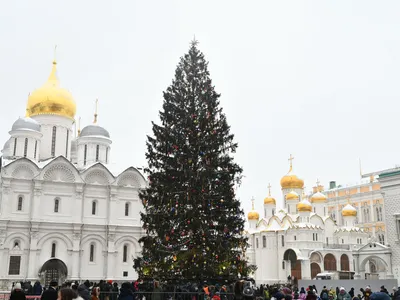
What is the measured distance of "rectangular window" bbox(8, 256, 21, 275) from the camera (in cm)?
3191

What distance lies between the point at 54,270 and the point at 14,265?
286cm

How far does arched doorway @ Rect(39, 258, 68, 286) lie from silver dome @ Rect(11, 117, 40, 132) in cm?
1066

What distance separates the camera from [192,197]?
1642 centimetres

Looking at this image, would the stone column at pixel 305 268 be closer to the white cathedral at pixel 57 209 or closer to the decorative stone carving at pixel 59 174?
the white cathedral at pixel 57 209

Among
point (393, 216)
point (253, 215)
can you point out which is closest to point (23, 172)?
point (393, 216)

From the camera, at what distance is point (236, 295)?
10055 mm

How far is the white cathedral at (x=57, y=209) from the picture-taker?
32.8 m

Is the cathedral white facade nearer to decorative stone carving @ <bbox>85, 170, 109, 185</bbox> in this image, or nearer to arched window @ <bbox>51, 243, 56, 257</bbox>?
decorative stone carving @ <bbox>85, 170, 109, 185</bbox>

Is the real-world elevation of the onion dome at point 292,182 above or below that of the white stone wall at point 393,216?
above

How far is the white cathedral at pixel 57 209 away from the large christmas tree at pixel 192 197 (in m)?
18.5

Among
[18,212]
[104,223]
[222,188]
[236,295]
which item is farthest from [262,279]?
[236,295]

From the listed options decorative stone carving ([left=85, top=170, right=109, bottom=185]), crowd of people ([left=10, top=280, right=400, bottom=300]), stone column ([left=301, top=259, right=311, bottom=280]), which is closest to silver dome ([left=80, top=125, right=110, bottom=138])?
decorative stone carving ([left=85, top=170, right=109, bottom=185])

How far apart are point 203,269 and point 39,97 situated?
2811 cm

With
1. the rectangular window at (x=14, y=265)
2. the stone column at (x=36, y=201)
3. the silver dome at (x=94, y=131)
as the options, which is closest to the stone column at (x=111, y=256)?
the stone column at (x=36, y=201)
